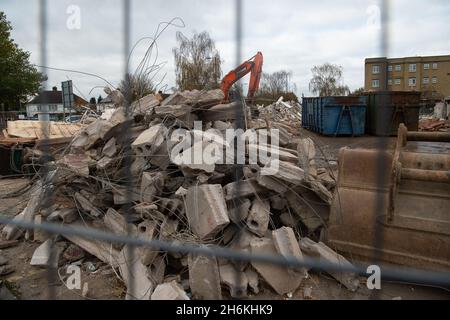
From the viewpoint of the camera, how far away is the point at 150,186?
325 centimetres

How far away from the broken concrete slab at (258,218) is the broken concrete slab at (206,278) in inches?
20.2

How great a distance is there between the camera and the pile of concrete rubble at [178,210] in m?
2.59

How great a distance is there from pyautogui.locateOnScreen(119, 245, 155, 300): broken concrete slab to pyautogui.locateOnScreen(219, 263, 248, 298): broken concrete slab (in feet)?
1.65

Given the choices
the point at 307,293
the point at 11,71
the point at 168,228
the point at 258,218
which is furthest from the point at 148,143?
the point at 11,71

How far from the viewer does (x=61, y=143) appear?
5801 mm

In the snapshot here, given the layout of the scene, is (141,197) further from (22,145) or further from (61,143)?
(22,145)

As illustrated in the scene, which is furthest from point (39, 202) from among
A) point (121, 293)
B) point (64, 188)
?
point (121, 293)

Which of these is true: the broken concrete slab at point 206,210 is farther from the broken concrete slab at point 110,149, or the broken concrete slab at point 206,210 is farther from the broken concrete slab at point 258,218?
the broken concrete slab at point 110,149

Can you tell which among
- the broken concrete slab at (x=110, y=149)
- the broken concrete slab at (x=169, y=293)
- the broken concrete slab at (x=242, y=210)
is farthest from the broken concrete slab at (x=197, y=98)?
the broken concrete slab at (x=169, y=293)

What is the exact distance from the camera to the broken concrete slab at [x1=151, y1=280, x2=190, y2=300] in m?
2.28

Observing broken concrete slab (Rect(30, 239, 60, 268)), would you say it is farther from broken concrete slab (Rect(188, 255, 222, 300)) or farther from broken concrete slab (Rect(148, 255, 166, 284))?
broken concrete slab (Rect(188, 255, 222, 300))
